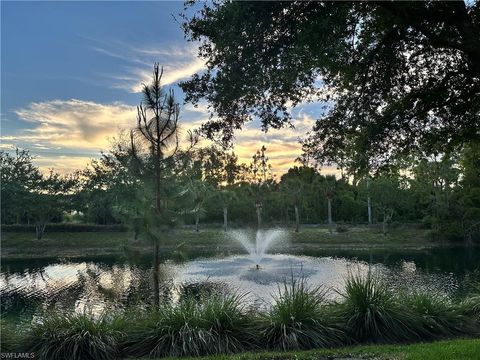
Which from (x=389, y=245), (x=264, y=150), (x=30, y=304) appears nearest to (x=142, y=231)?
(x=30, y=304)

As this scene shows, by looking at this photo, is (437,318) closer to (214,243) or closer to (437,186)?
(214,243)

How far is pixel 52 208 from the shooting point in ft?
155

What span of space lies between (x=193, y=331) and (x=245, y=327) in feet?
3.15

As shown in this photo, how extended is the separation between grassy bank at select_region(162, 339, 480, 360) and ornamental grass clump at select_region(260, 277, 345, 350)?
23.0 inches

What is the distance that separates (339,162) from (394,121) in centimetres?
120

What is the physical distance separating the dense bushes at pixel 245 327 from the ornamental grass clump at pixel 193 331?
0.05 feet

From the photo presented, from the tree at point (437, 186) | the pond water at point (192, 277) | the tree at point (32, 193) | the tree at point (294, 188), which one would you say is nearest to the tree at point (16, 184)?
the tree at point (32, 193)

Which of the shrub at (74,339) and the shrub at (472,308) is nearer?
the shrub at (74,339)

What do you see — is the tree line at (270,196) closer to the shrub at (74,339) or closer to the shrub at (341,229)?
the shrub at (341,229)

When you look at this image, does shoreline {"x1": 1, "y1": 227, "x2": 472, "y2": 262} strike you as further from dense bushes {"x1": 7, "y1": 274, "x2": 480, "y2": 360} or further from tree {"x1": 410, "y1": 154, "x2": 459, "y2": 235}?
dense bushes {"x1": 7, "y1": 274, "x2": 480, "y2": 360}

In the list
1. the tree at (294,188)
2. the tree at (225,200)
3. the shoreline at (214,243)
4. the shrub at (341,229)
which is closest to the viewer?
the shoreline at (214,243)

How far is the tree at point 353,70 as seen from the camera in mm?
5863

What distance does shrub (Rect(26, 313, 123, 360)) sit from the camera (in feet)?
Answer: 23.7

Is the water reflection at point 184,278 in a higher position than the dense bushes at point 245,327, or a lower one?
lower
